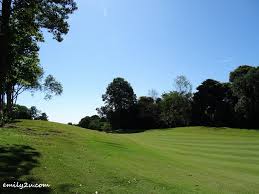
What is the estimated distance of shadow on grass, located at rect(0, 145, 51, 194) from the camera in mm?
11705

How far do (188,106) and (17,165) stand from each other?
94740mm

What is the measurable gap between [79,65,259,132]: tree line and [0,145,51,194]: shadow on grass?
71.0 meters

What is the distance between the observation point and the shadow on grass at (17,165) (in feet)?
38.4

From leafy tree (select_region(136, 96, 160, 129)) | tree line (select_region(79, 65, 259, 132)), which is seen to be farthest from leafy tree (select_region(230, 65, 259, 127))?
leafy tree (select_region(136, 96, 160, 129))

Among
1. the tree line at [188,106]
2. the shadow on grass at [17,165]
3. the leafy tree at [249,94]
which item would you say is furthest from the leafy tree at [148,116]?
the shadow on grass at [17,165]

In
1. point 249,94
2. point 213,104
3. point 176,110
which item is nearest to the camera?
point 249,94

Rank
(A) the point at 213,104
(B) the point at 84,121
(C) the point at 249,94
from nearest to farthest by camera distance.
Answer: (C) the point at 249,94
(A) the point at 213,104
(B) the point at 84,121

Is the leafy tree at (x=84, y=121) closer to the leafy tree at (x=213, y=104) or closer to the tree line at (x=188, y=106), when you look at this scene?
the tree line at (x=188, y=106)

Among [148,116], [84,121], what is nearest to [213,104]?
[148,116]

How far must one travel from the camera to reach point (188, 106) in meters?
107

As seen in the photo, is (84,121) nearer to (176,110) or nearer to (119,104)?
(119,104)

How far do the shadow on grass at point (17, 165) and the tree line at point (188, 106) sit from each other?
2796 inches

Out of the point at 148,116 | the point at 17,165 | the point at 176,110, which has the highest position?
the point at 176,110

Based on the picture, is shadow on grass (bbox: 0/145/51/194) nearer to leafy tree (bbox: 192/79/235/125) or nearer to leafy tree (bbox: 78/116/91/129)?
leafy tree (bbox: 192/79/235/125)
